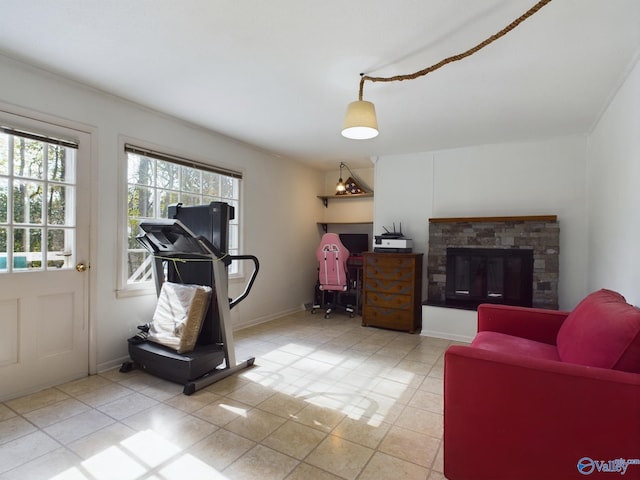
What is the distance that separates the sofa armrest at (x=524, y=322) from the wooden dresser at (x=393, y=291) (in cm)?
179

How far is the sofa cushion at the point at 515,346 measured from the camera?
2008 millimetres

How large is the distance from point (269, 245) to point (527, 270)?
3.31 m

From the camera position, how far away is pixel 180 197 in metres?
3.67

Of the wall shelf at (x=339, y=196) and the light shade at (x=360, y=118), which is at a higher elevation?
the light shade at (x=360, y=118)

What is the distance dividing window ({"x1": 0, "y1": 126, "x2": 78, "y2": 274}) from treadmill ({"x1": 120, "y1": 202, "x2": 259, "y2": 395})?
581mm

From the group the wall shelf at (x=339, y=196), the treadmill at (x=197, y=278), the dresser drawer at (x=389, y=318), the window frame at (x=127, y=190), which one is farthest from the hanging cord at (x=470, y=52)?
the wall shelf at (x=339, y=196)

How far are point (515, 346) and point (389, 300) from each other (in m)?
2.36

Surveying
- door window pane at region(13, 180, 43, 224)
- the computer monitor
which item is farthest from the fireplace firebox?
door window pane at region(13, 180, 43, 224)

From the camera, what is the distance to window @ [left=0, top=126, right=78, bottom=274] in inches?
95.0

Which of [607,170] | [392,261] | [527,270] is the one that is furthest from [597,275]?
[392,261]

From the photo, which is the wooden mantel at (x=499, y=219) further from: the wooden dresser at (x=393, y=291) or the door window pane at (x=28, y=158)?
the door window pane at (x=28, y=158)

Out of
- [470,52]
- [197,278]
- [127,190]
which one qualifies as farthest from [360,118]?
[127,190]

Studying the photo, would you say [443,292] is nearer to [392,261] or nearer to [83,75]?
[392,261]

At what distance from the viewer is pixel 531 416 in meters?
1.46
